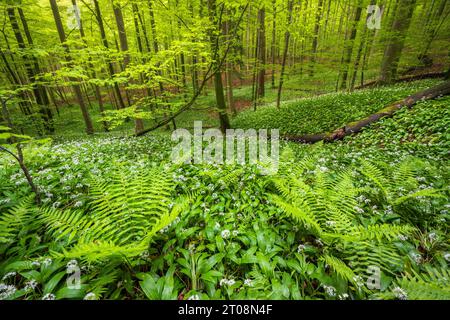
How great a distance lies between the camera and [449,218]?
2377 millimetres

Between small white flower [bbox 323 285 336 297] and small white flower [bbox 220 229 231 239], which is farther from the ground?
small white flower [bbox 220 229 231 239]

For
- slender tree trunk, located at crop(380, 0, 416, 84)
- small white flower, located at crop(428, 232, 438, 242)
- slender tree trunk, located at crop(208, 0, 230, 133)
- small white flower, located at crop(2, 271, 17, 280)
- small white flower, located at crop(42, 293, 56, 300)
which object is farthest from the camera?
slender tree trunk, located at crop(380, 0, 416, 84)

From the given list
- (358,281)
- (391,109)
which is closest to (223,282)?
(358,281)

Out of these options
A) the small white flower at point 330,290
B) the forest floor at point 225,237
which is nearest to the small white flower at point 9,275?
the forest floor at point 225,237

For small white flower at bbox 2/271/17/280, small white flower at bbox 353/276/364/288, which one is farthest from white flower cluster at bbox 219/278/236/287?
small white flower at bbox 2/271/17/280

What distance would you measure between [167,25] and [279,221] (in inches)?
401

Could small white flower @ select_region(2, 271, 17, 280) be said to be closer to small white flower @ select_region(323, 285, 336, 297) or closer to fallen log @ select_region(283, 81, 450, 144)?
small white flower @ select_region(323, 285, 336, 297)

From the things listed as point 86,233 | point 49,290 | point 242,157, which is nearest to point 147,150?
point 242,157

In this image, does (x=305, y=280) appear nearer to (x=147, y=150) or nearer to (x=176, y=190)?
(x=176, y=190)

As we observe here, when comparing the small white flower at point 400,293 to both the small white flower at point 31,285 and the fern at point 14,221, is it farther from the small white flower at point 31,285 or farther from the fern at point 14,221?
the fern at point 14,221

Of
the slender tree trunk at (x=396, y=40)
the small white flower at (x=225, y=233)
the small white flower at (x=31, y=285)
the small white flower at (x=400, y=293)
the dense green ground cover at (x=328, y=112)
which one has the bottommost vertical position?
the dense green ground cover at (x=328, y=112)

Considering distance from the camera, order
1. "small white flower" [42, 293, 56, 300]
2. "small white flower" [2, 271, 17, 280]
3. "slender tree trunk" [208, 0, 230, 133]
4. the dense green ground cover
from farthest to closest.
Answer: the dense green ground cover
"slender tree trunk" [208, 0, 230, 133]
"small white flower" [2, 271, 17, 280]
"small white flower" [42, 293, 56, 300]

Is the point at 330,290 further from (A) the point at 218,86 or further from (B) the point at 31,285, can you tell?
(A) the point at 218,86
